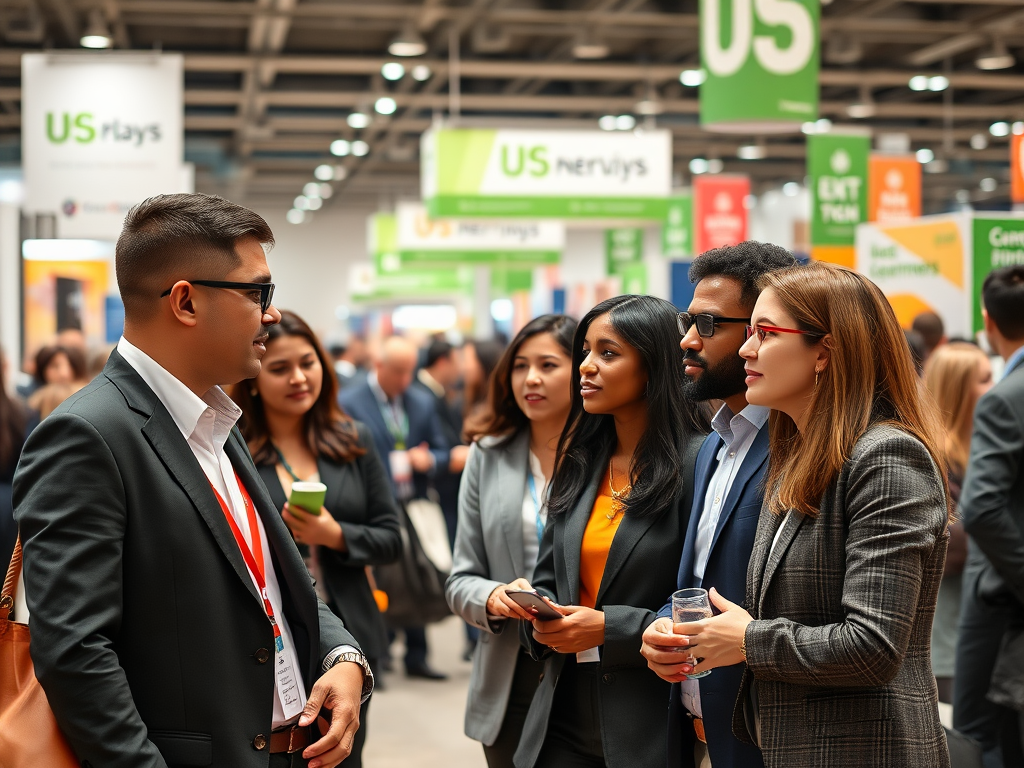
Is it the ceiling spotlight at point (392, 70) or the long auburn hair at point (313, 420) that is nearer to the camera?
the long auburn hair at point (313, 420)

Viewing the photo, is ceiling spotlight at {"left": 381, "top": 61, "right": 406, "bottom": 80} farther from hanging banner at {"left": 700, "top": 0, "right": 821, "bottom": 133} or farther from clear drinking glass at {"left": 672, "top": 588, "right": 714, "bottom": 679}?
clear drinking glass at {"left": 672, "top": 588, "right": 714, "bottom": 679}

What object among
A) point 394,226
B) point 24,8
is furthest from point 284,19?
point 394,226

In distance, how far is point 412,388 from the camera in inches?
265

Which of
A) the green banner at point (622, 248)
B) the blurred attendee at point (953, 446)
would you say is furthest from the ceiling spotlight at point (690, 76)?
the blurred attendee at point (953, 446)

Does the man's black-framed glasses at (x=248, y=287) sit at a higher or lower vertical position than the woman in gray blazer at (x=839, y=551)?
higher

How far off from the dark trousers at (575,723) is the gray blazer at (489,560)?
0.25m

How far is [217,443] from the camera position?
1.93 metres

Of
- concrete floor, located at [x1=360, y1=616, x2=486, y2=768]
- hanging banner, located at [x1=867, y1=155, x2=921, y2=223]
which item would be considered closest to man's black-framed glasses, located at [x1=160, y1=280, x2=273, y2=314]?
concrete floor, located at [x1=360, y1=616, x2=486, y2=768]

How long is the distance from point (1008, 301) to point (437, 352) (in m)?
4.76

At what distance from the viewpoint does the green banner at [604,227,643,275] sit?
16375 mm

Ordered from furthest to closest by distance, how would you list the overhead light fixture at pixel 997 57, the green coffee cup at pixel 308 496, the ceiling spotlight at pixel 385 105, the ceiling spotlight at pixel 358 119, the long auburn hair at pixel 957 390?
the ceiling spotlight at pixel 358 119 → the ceiling spotlight at pixel 385 105 → the overhead light fixture at pixel 997 57 → the long auburn hair at pixel 957 390 → the green coffee cup at pixel 308 496

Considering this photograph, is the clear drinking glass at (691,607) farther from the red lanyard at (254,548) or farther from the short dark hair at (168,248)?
the short dark hair at (168,248)

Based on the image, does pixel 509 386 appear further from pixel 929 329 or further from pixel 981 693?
pixel 929 329

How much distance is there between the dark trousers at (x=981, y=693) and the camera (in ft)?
11.8
